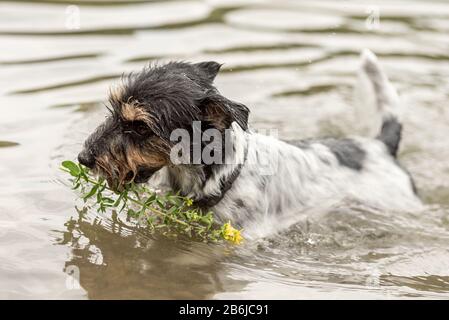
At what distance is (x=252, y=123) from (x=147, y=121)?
147 inches

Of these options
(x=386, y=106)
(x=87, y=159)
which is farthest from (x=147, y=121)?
(x=386, y=106)

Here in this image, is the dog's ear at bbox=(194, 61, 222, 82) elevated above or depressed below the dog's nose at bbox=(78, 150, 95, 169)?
above

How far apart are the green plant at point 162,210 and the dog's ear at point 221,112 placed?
59 centimetres

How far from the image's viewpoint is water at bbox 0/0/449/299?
581 centimetres

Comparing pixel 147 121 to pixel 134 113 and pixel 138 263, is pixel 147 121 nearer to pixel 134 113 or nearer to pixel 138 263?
pixel 134 113

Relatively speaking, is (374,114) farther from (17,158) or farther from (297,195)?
(17,158)

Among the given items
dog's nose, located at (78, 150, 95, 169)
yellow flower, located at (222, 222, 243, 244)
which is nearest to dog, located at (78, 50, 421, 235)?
dog's nose, located at (78, 150, 95, 169)

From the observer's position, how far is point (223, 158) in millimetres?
6055

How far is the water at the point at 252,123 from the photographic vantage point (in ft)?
19.1

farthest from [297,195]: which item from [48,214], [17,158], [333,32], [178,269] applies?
[333,32]

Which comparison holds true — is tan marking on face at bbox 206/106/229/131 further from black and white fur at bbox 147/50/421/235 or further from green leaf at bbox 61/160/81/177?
green leaf at bbox 61/160/81/177

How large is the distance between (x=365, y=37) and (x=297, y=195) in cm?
555

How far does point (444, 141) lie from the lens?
30.3 feet

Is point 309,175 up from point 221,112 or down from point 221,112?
down
